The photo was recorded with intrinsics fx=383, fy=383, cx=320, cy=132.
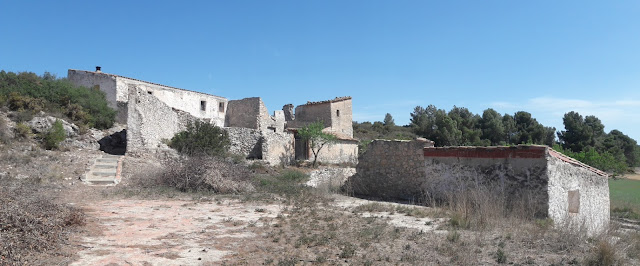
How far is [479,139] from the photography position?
44.3 metres

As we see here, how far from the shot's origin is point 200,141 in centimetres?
2000

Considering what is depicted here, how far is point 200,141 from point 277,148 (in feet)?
25.8

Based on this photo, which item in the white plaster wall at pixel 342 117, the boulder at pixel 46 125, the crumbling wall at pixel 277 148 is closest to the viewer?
the boulder at pixel 46 125

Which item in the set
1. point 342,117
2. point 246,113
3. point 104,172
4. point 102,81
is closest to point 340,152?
point 342,117

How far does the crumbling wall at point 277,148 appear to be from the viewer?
26.0m

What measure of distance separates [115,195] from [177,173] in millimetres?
2356

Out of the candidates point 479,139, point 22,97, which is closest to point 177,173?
point 22,97

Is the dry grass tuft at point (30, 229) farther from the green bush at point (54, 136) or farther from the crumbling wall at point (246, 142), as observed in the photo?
the crumbling wall at point (246, 142)

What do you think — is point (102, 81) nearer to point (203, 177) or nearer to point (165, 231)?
Answer: point (203, 177)

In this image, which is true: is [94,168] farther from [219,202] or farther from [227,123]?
[227,123]

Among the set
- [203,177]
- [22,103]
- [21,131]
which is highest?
[22,103]

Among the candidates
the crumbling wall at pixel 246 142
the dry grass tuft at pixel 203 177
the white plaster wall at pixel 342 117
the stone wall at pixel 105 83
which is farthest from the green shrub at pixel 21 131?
the white plaster wall at pixel 342 117

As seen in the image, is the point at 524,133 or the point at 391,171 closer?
the point at 391,171

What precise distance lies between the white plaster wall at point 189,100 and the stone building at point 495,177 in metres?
19.5
